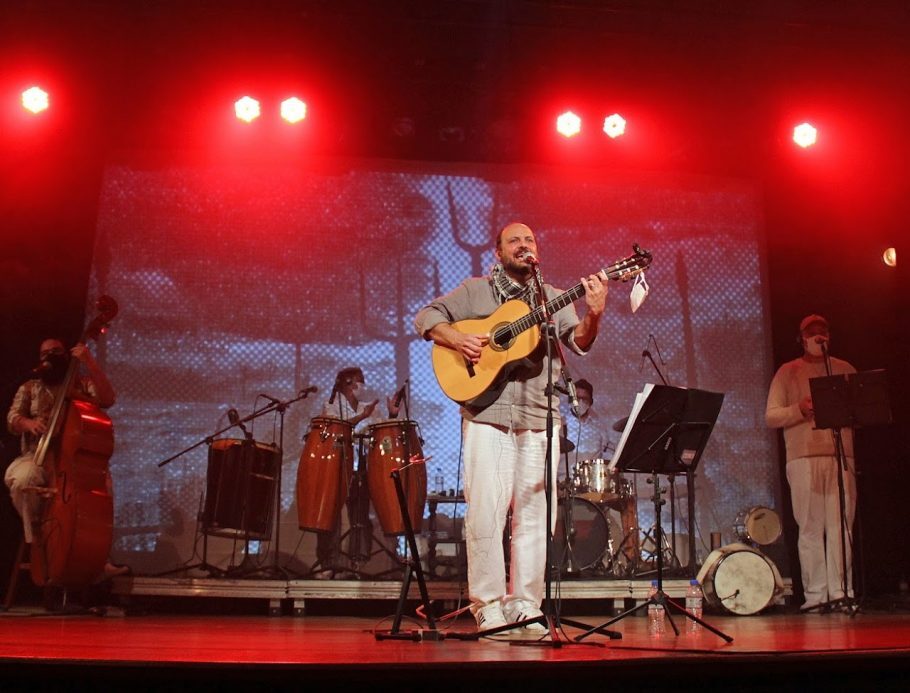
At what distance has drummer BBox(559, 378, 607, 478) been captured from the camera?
7.62 meters

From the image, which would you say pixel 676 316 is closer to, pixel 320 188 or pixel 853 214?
pixel 853 214

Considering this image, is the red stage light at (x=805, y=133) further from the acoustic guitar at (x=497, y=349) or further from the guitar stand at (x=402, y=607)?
the guitar stand at (x=402, y=607)

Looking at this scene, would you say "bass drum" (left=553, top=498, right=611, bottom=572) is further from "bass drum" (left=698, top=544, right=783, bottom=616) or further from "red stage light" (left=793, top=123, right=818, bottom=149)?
"red stage light" (left=793, top=123, right=818, bottom=149)

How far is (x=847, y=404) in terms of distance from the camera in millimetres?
6305

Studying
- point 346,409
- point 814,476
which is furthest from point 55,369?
point 814,476

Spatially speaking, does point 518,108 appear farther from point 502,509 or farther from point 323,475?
point 502,509

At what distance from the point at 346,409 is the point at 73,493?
96.1 inches

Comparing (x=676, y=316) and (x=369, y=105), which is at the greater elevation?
(x=369, y=105)

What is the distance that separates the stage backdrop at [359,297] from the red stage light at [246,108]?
0.46 m

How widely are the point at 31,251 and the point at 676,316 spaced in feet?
18.6

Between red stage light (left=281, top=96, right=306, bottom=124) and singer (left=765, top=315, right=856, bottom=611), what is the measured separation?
4.72 metres

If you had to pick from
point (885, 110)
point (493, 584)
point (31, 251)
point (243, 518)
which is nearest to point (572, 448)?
point (243, 518)

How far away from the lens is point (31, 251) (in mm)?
7453

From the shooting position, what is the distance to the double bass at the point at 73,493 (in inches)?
225
